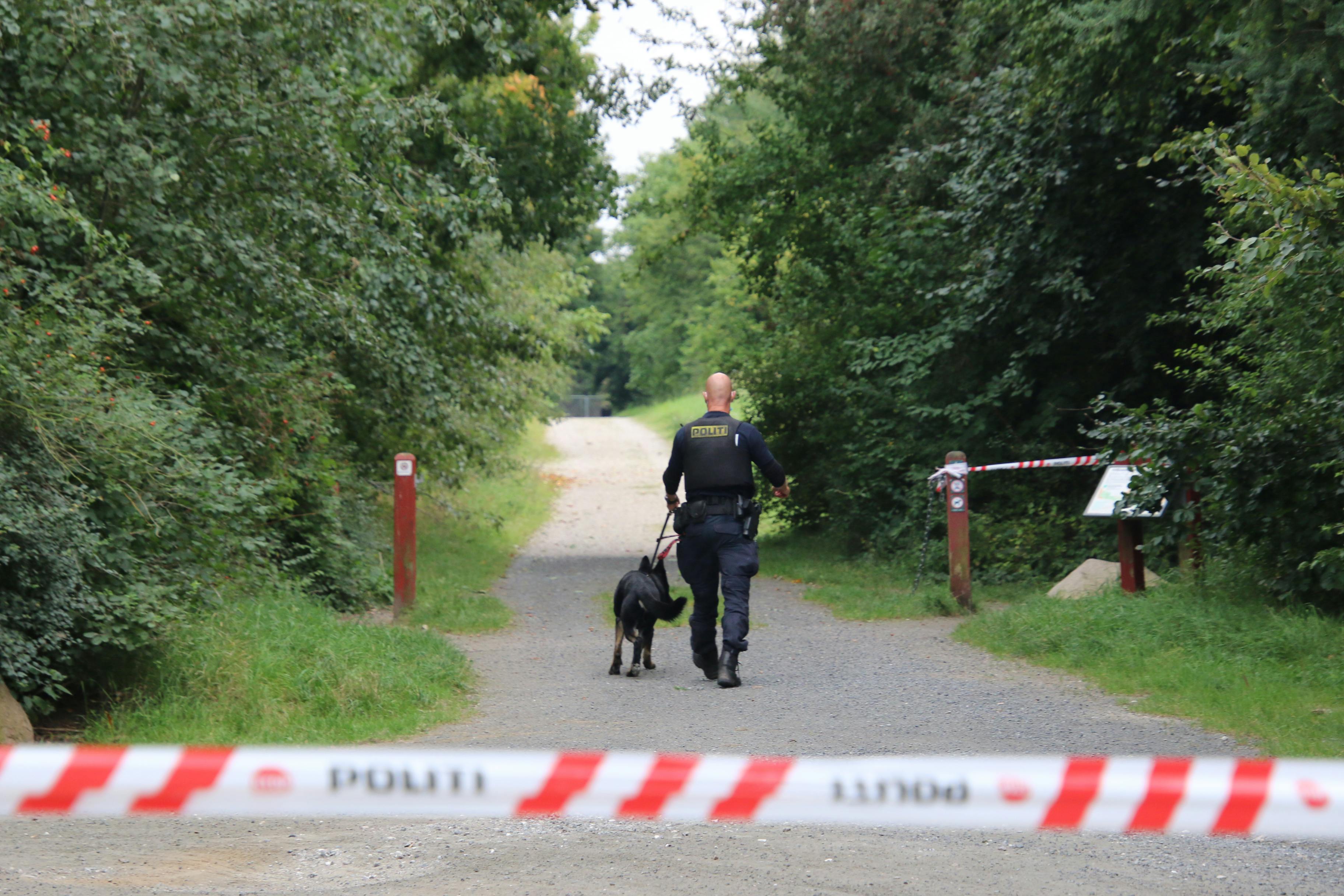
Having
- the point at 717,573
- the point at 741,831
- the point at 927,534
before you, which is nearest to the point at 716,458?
the point at 717,573

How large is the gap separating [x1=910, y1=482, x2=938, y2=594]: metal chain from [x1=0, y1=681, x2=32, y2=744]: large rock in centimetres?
865

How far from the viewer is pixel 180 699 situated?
269 inches

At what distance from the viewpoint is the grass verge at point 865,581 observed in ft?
38.6

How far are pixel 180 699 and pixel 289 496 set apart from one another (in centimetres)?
455

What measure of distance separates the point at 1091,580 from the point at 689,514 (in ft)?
16.0

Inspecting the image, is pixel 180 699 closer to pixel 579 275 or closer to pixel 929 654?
pixel 929 654

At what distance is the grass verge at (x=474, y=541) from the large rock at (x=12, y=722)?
5254 millimetres

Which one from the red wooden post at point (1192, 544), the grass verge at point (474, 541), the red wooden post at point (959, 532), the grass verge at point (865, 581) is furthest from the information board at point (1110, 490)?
the grass verge at point (474, 541)

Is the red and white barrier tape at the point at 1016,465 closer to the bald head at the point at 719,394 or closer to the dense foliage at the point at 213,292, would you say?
the bald head at the point at 719,394

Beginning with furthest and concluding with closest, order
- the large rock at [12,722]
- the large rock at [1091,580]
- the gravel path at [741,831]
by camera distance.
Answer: the large rock at [1091,580], the large rock at [12,722], the gravel path at [741,831]

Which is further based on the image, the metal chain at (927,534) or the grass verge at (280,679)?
the metal chain at (927,534)

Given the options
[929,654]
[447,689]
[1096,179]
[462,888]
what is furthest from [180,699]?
[1096,179]

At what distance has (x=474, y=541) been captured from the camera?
64.3ft

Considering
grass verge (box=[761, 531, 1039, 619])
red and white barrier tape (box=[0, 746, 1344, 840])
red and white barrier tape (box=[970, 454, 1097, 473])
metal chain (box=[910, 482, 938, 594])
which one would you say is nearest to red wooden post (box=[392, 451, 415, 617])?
grass verge (box=[761, 531, 1039, 619])
